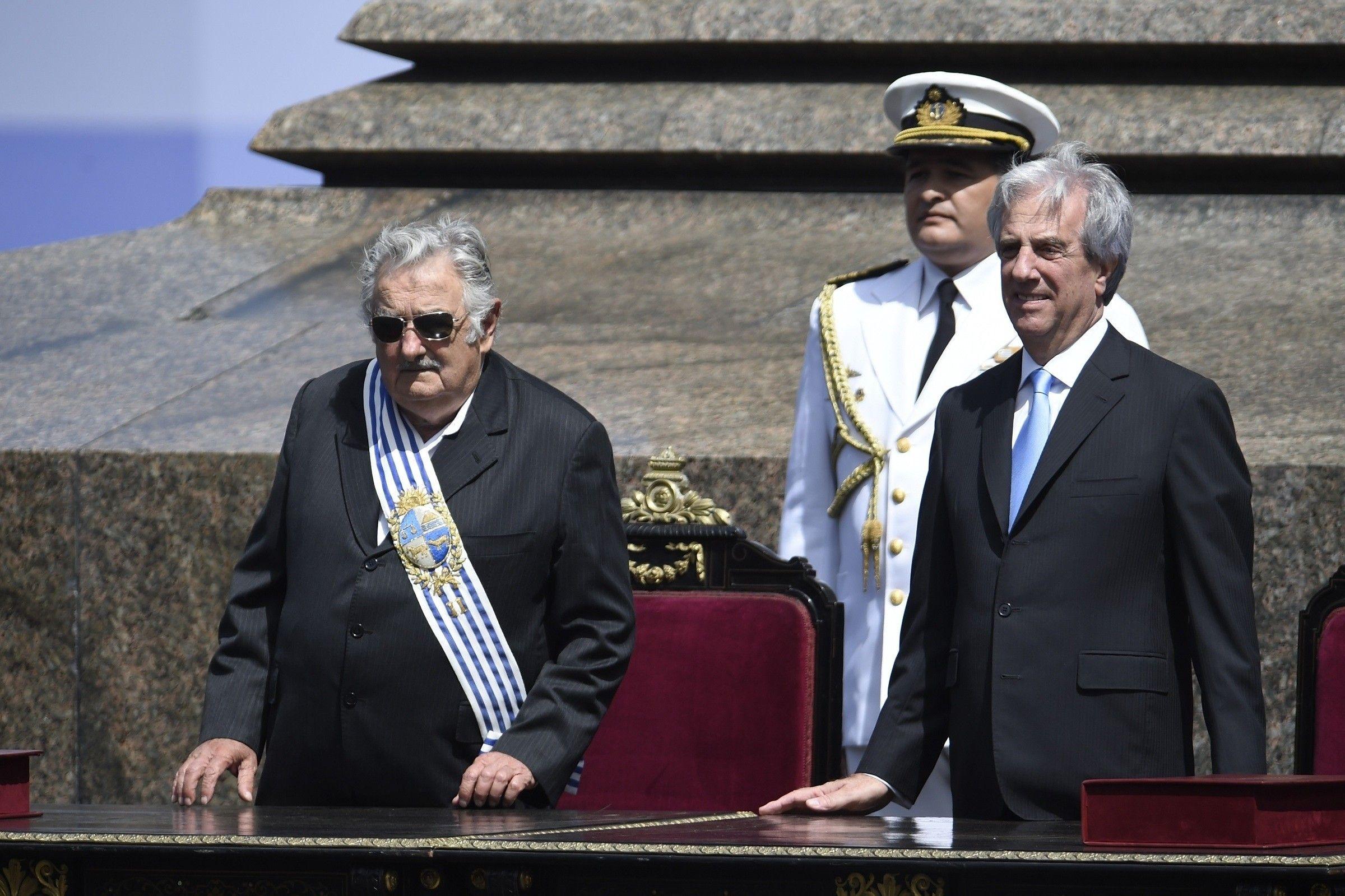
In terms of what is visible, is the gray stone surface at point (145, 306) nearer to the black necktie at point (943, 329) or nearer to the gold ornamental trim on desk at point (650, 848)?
the black necktie at point (943, 329)

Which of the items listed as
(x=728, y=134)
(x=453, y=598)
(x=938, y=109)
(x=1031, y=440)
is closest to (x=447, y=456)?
(x=453, y=598)

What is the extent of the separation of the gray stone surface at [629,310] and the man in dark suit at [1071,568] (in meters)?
1.69

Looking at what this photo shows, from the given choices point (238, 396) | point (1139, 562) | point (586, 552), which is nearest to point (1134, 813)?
point (1139, 562)

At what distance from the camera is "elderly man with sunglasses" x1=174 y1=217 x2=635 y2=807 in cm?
363

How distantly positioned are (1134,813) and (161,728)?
341 centimetres

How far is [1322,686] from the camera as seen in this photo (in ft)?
12.8

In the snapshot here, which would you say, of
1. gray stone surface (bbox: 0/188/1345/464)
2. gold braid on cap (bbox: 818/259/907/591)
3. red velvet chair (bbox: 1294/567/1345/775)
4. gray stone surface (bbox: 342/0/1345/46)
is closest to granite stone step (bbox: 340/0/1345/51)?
gray stone surface (bbox: 342/0/1345/46)

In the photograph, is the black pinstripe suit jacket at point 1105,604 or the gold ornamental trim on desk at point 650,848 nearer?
the gold ornamental trim on desk at point 650,848

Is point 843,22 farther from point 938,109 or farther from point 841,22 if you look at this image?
point 938,109

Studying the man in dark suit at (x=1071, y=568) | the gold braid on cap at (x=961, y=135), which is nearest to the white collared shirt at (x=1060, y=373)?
the man in dark suit at (x=1071, y=568)

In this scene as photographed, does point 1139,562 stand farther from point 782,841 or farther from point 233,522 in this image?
point 233,522

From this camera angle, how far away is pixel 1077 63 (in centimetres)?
697

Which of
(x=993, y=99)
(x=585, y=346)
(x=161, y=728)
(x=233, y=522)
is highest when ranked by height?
(x=993, y=99)

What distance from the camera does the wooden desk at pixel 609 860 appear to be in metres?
2.58
